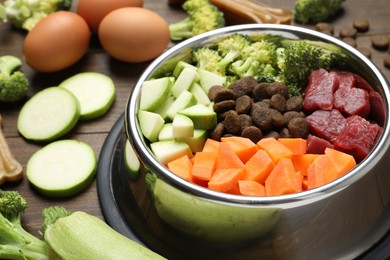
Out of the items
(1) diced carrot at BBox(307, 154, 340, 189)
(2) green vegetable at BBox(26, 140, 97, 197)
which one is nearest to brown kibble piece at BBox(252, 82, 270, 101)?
(1) diced carrot at BBox(307, 154, 340, 189)

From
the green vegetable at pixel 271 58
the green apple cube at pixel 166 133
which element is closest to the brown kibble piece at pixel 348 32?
the green vegetable at pixel 271 58

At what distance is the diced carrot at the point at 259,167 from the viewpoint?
5.92 feet

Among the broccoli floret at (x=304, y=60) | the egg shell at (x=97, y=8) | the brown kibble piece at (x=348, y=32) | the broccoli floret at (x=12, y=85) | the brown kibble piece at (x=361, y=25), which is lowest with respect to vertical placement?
the broccoli floret at (x=12, y=85)

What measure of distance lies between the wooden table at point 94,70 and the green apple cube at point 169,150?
0.32 meters

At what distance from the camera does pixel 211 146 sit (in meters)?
1.91

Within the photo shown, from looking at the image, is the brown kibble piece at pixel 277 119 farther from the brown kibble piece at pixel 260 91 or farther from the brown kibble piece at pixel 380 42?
the brown kibble piece at pixel 380 42

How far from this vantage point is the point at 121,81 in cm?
256

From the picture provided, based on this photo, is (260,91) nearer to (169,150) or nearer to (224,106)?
(224,106)

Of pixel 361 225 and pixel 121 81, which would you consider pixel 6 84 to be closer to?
pixel 121 81

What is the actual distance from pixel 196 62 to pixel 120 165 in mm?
424

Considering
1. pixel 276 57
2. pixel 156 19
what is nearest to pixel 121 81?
pixel 156 19

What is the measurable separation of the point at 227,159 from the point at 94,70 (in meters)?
0.96

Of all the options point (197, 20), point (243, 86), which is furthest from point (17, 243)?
point (197, 20)

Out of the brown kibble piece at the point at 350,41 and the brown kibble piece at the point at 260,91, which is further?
the brown kibble piece at the point at 350,41
